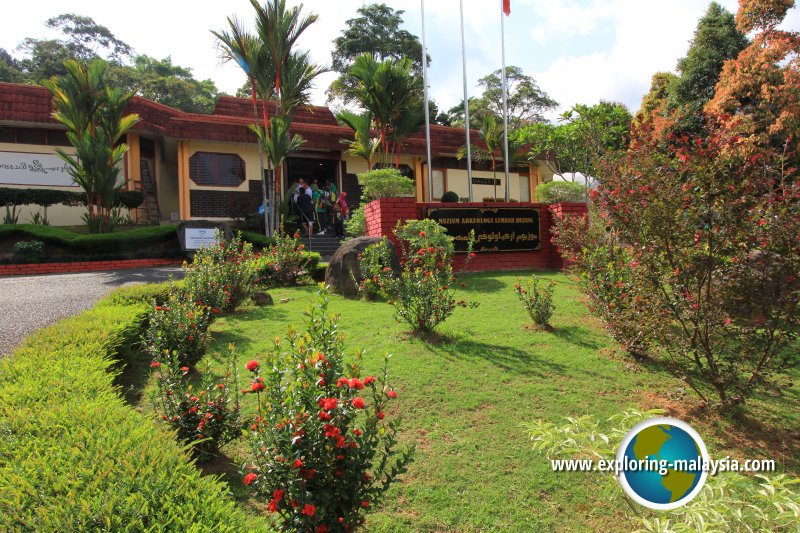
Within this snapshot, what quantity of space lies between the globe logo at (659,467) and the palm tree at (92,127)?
13492 mm

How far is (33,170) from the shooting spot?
48.3 ft

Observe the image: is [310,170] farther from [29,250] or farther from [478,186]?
[29,250]

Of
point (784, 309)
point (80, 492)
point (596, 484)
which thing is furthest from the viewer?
point (784, 309)

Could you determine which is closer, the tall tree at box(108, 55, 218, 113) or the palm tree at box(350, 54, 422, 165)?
the palm tree at box(350, 54, 422, 165)

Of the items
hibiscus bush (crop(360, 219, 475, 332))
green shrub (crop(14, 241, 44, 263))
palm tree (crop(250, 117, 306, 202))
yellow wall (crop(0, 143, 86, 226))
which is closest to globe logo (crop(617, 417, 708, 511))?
hibiscus bush (crop(360, 219, 475, 332))

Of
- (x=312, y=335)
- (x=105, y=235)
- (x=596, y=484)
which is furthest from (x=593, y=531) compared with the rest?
(x=105, y=235)

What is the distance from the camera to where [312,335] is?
2203 mm

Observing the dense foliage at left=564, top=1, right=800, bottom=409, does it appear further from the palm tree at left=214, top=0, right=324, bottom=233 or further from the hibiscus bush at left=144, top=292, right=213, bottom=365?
the palm tree at left=214, top=0, right=324, bottom=233

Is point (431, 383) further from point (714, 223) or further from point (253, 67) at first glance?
point (253, 67)

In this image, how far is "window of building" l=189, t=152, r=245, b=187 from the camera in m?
15.8

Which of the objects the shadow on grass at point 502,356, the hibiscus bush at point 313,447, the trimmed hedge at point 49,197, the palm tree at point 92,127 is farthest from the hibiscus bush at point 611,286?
the trimmed hedge at point 49,197

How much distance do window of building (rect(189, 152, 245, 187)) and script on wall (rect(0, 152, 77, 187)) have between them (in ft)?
11.4

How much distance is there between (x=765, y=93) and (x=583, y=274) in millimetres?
10068

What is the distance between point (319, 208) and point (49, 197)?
759 cm
